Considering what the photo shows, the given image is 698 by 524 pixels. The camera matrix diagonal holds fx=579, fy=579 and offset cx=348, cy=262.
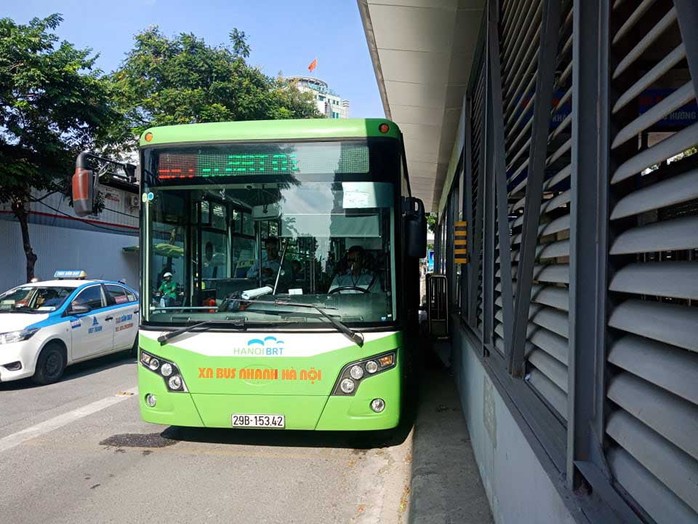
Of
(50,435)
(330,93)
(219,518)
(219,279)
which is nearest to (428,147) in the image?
(219,279)

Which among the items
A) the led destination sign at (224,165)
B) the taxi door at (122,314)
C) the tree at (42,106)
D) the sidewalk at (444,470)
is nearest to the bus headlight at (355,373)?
the sidewalk at (444,470)

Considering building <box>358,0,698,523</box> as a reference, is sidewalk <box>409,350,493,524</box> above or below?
below

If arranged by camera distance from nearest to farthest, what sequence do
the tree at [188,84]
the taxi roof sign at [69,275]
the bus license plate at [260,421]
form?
the bus license plate at [260,421]
the taxi roof sign at [69,275]
the tree at [188,84]

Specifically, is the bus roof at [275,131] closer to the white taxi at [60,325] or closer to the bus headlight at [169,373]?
the bus headlight at [169,373]

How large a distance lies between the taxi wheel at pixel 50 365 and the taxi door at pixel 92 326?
32 centimetres

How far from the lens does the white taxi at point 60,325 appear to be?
8469 mm

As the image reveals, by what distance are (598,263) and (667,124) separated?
155cm

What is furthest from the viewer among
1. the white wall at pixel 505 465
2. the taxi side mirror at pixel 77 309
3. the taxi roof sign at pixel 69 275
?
the taxi roof sign at pixel 69 275

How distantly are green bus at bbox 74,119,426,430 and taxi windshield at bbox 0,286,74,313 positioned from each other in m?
4.94

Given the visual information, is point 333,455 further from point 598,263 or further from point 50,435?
point 598,263

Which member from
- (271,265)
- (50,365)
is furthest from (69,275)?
(271,265)

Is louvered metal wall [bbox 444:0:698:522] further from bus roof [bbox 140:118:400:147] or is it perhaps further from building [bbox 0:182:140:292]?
building [bbox 0:182:140:292]

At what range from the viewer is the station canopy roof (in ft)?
22.1

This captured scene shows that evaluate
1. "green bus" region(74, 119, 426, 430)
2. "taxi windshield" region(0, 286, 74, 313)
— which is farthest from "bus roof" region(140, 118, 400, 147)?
"taxi windshield" region(0, 286, 74, 313)
